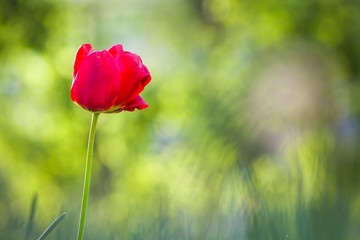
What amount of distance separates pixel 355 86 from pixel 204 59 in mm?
2153

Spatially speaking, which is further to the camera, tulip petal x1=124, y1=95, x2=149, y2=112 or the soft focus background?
the soft focus background

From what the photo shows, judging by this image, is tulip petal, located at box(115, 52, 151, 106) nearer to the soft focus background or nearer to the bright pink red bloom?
the bright pink red bloom

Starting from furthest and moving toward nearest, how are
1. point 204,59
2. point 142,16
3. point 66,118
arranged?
point 142,16 < point 204,59 < point 66,118

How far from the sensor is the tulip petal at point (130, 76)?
55cm

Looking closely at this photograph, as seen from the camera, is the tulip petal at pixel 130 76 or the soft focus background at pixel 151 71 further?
the soft focus background at pixel 151 71

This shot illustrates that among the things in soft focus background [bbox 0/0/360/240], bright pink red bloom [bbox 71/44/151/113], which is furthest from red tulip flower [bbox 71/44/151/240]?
soft focus background [bbox 0/0/360/240]

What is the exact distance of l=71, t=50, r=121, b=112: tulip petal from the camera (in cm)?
55

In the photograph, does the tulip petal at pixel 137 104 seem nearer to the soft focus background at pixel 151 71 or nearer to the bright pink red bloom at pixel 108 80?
the bright pink red bloom at pixel 108 80

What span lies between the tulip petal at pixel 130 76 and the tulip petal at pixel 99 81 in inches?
0.4

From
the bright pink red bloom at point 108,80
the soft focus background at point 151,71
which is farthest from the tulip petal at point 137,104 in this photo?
the soft focus background at point 151,71

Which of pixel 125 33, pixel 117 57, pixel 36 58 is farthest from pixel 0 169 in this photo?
pixel 117 57

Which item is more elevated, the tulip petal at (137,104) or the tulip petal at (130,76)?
the tulip petal at (130,76)

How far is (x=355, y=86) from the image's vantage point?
655 cm

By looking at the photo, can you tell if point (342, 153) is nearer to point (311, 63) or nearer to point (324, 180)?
point (324, 180)
